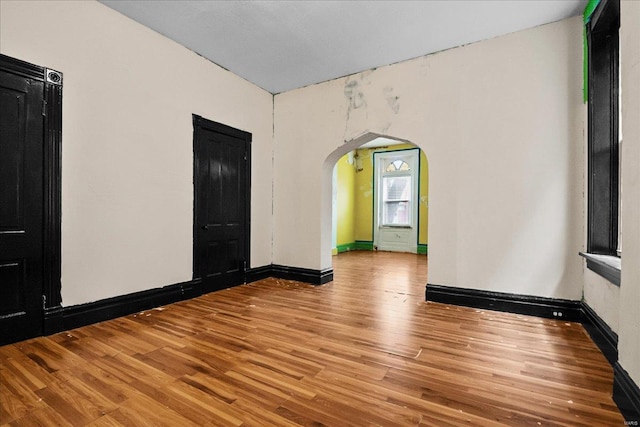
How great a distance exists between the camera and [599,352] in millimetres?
2426

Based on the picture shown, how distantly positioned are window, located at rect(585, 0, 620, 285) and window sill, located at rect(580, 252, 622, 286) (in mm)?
20

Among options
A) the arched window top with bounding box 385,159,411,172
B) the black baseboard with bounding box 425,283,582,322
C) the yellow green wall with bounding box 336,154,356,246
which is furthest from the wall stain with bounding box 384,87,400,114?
the arched window top with bounding box 385,159,411,172

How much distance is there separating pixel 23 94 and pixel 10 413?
95.8 inches

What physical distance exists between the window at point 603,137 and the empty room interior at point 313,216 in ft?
0.05

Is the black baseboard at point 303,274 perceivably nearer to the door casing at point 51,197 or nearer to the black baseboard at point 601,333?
the door casing at point 51,197

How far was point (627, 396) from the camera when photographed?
1602mm

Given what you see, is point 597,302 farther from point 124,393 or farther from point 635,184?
point 124,393

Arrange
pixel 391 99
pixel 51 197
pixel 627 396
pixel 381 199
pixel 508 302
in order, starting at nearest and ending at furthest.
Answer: pixel 627 396 < pixel 51 197 < pixel 508 302 < pixel 391 99 < pixel 381 199

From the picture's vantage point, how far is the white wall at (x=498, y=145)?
321 centimetres

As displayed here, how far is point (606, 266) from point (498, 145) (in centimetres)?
164

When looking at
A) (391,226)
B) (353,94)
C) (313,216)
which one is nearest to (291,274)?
(313,216)

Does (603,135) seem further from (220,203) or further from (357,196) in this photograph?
(357,196)

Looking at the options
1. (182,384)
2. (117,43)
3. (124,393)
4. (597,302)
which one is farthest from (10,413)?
(597,302)

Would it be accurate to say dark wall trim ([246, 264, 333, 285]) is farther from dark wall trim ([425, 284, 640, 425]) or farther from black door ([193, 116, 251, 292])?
dark wall trim ([425, 284, 640, 425])
